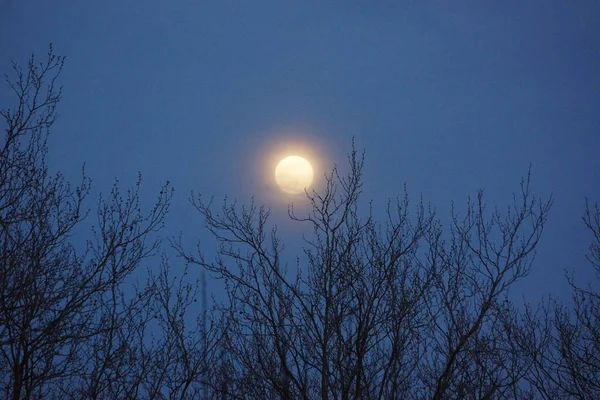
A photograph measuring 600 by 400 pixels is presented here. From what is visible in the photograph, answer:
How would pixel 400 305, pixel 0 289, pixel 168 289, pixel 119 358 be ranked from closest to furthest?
pixel 0 289
pixel 400 305
pixel 119 358
pixel 168 289

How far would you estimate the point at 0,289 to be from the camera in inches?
268

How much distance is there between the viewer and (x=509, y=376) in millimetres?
7906

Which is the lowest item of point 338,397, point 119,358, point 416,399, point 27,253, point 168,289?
point 338,397

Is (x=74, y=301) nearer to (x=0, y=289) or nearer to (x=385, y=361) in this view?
(x=0, y=289)

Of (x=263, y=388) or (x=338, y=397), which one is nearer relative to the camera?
(x=338, y=397)

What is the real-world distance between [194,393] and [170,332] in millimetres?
1114

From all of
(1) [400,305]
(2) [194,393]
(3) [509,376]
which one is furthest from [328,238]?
(2) [194,393]

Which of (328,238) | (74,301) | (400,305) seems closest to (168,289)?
(74,301)

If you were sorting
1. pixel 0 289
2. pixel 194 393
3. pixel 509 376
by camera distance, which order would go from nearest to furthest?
pixel 0 289 → pixel 509 376 → pixel 194 393

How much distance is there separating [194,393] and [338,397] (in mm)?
3303

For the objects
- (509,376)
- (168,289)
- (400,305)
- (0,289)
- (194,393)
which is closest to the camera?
(0,289)

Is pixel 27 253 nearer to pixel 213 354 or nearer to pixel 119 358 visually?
pixel 119 358

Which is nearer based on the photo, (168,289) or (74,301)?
(74,301)

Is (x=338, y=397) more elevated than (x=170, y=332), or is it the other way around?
(x=170, y=332)
